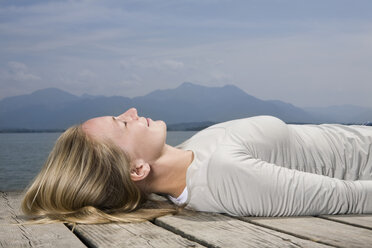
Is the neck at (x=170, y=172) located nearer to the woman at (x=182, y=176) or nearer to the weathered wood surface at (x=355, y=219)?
the woman at (x=182, y=176)

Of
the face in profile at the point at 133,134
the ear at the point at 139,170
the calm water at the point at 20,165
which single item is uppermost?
the face in profile at the point at 133,134

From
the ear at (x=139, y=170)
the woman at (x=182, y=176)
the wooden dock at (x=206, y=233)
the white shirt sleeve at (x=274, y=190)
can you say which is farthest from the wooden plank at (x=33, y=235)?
the white shirt sleeve at (x=274, y=190)

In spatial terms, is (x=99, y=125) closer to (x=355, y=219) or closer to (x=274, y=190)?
(x=274, y=190)

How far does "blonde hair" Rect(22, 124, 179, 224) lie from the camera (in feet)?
8.13

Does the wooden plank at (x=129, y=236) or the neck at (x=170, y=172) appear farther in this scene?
the neck at (x=170, y=172)

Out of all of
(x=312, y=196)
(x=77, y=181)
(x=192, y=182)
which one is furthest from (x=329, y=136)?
(x=77, y=181)

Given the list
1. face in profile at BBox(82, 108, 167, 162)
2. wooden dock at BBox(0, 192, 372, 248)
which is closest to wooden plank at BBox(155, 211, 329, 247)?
wooden dock at BBox(0, 192, 372, 248)

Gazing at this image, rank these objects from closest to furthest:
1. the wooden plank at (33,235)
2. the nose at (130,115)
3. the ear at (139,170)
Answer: the wooden plank at (33,235) < the ear at (139,170) < the nose at (130,115)

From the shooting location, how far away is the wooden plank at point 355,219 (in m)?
2.22

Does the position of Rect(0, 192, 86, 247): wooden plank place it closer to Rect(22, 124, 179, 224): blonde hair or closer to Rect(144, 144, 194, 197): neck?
Rect(22, 124, 179, 224): blonde hair

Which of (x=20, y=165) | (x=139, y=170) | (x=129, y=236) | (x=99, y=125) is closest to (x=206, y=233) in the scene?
(x=129, y=236)

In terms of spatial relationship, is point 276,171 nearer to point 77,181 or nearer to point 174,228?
point 174,228

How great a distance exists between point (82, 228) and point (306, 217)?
1.01 metres

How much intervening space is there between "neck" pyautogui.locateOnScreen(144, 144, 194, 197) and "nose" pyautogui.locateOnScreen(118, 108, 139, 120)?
0.22 m
